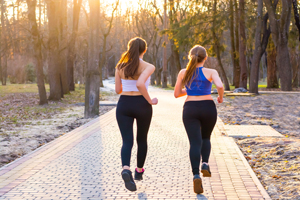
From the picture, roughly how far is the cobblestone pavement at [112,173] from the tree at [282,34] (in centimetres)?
1736

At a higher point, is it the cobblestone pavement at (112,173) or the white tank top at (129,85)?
the white tank top at (129,85)

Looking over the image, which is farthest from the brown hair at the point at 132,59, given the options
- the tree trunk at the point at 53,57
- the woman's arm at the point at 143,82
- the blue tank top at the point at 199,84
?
the tree trunk at the point at 53,57

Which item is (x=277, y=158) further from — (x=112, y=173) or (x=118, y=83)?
(x=118, y=83)

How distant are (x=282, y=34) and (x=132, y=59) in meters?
22.8

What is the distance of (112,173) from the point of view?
226 inches

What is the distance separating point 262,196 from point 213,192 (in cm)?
56

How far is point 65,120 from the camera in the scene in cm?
1327

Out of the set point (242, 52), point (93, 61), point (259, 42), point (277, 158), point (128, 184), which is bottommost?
point (277, 158)

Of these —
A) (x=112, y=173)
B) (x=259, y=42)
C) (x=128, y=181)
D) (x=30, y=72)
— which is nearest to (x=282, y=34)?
(x=259, y=42)

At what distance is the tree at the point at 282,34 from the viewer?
24016 millimetres

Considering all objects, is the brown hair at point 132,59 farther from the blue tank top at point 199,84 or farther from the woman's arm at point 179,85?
the blue tank top at point 199,84

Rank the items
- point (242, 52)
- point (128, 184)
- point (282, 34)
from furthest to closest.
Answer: point (242, 52) → point (282, 34) → point (128, 184)

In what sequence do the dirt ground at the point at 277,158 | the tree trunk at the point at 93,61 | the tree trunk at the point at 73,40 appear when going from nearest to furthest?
the dirt ground at the point at 277,158 → the tree trunk at the point at 93,61 → the tree trunk at the point at 73,40

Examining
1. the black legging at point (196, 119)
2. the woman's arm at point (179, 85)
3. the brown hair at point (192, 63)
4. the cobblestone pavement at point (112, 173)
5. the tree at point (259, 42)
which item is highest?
the tree at point (259, 42)
